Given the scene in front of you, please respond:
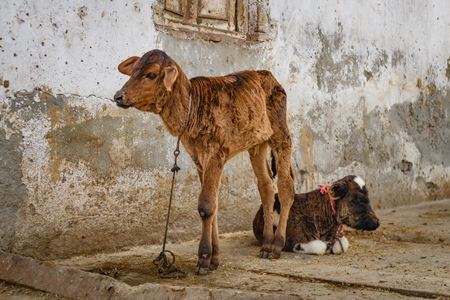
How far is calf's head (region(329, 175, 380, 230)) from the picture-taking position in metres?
5.38

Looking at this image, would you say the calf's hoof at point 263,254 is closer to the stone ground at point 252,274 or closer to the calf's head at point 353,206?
the stone ground at point 252,274

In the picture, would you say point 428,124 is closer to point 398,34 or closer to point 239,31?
point 398,34

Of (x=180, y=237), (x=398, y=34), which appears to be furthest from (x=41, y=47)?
(x=398, y=34)

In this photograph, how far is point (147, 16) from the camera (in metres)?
5.65

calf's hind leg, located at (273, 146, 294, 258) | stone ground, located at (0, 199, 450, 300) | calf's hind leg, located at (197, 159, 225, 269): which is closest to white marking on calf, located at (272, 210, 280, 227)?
calf's hind leg, located at (273, 146, 294, 258)

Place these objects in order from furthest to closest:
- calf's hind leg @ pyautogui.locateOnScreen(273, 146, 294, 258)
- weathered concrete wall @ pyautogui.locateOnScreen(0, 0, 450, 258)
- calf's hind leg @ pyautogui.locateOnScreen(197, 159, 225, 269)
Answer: calf's hind leg @ pyautogui.locateOnScreen(273, 146, 294, 258)
weathered concrete wall @ pyautogui.locateOnScreen(0, 0, 450, 258)
calf's hind leg @ pyautogui.locateOnScreen(197, 159, 225, 269)

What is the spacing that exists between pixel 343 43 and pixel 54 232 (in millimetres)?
4319

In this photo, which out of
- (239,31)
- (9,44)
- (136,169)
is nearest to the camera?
(9,44)

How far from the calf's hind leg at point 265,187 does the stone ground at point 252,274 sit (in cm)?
23

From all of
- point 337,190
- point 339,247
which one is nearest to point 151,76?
point 337,190

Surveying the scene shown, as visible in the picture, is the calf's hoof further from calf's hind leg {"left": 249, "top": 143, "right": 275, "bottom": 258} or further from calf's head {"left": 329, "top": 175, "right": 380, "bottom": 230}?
calf's head {"left": 329, "top": 175, "right": 380, "bottom": 230}

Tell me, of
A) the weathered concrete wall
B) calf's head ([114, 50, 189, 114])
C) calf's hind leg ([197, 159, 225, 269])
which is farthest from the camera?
the weathered concrete wall

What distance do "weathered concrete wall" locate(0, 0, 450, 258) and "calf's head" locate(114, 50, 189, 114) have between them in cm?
107

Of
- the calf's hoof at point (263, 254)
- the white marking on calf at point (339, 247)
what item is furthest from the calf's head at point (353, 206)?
the calf's hoof at point (263, 254)
